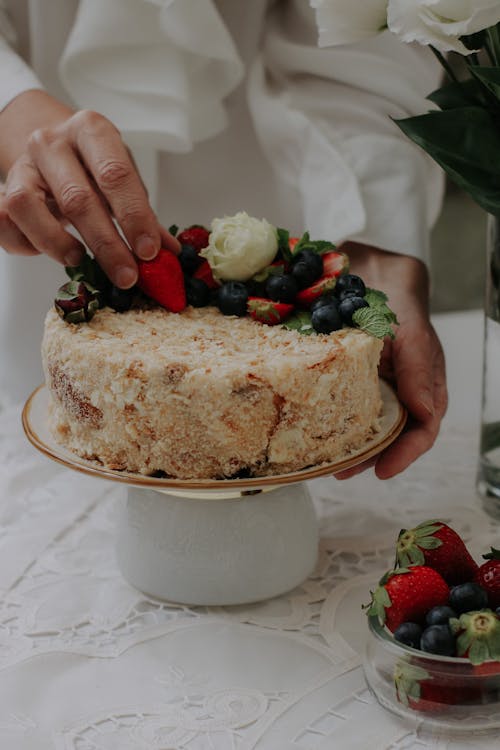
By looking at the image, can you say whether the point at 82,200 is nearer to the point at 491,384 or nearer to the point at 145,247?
the point at 145,247

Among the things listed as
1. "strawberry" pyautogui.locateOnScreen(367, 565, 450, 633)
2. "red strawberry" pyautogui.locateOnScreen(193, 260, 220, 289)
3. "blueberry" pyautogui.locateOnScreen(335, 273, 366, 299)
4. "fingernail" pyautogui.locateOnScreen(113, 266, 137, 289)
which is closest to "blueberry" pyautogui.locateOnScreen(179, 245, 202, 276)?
"red strawberry" pyautogui.locateOnScreen(193, 260, 220, 289)

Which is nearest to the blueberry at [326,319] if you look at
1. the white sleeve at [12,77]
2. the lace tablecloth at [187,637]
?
the lace tablecloth at [187,637]

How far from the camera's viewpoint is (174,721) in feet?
3.28

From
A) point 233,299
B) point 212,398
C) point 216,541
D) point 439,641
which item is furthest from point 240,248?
point 439,641

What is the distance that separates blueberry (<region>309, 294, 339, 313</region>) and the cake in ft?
0.13

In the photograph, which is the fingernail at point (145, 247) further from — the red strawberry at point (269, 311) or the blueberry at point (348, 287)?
the blueberry at point (348, 287)

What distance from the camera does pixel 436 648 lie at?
91cm

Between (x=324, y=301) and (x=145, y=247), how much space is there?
251 mm

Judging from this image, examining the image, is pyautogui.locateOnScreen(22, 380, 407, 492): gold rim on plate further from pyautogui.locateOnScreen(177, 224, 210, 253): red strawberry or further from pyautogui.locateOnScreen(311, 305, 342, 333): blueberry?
pyautogui.locateOnScreen(177, 224, 210, 253): red strawberry

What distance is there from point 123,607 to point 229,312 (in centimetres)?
41

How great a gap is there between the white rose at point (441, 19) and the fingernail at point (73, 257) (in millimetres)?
524

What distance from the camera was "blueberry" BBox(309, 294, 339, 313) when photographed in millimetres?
1224

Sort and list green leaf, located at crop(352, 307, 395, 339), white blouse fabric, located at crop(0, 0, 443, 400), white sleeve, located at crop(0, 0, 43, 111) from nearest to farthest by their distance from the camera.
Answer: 1. green leaf, located at crop(352, 307, 395, 339)
2. white sleeve, located at crop(0, 0, 43, 111)
3. white blouse fabric, located at crop(0, 0, 443, 400)

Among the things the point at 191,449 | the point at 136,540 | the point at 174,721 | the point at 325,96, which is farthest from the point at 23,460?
the point at 325,96
